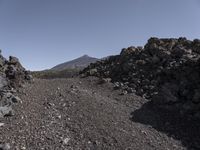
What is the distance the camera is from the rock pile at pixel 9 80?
1903 centimetres

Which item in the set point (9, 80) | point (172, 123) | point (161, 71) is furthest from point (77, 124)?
point (161, 71)

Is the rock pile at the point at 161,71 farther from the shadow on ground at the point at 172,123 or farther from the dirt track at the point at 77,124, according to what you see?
the dirt track at the point at 77,124

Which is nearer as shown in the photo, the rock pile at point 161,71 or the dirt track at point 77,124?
the dirt track at point 77,124

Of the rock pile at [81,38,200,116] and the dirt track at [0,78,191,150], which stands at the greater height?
the rock pile at [81,38,200,116]

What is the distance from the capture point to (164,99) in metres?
23.7

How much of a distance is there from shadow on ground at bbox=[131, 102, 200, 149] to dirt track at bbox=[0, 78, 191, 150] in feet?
1.82

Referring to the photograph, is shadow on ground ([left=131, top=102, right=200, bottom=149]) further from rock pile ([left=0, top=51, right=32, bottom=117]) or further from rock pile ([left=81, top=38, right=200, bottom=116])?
rock pile ([left=0, top=51, right=32, bottom=117])

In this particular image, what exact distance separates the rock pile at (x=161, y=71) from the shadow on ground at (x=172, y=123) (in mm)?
1000

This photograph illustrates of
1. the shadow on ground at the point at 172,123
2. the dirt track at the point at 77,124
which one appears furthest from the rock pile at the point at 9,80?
the shadow on ground at the point at 172,123

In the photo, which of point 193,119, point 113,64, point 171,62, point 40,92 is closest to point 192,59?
point 171,62

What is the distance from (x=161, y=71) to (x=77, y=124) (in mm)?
12036

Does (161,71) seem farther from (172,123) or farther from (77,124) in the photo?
(77,124)

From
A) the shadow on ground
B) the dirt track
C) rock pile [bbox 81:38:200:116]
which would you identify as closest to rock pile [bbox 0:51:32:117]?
the dirt track

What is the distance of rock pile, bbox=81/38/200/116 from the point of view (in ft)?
78.6
